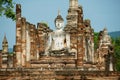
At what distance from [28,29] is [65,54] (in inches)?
141

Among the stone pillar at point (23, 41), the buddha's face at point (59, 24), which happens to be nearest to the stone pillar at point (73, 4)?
the buddha's face at point (59, 24)

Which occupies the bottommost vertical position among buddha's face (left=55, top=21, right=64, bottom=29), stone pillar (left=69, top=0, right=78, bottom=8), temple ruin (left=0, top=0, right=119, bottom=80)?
temple ruin (left=0, top=0, right=119, bottom=80)

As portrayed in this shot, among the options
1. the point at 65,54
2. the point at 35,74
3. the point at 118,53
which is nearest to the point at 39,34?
the point at 65,54

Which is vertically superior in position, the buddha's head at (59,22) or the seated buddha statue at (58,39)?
the buddha's head at (59,22)

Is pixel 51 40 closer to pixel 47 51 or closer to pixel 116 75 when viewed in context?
pixel 47 51

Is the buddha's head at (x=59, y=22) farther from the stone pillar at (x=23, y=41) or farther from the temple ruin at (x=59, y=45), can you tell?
the stone pillar at (x=23, y=41)

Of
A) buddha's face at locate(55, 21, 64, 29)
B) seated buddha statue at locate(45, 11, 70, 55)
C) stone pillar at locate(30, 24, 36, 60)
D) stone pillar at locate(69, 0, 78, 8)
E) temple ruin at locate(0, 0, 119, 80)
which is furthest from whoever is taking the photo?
stone pillar at locate(69, 0, 78, 8)

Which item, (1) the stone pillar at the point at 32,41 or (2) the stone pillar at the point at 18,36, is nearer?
(2) the stone pillar at the point at 18,36

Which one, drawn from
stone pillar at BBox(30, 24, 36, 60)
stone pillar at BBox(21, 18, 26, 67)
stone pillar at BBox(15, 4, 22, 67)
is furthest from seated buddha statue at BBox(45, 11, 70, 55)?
stone pillar at BBox(15, 4, 22, 67)

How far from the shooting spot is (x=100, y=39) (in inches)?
1170

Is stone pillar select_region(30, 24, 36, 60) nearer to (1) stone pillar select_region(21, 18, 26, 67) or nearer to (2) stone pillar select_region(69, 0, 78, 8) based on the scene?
(1) stone pillar select_region(21, 18, 26, 67)

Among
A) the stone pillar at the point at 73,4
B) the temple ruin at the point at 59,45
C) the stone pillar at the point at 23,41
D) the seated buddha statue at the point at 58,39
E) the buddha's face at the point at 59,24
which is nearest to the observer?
the temple ruin at the point at 59,45

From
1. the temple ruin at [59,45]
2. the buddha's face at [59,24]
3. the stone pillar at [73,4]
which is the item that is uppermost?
the stone pillar at [73,4]

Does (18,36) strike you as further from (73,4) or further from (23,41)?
(73,4)
